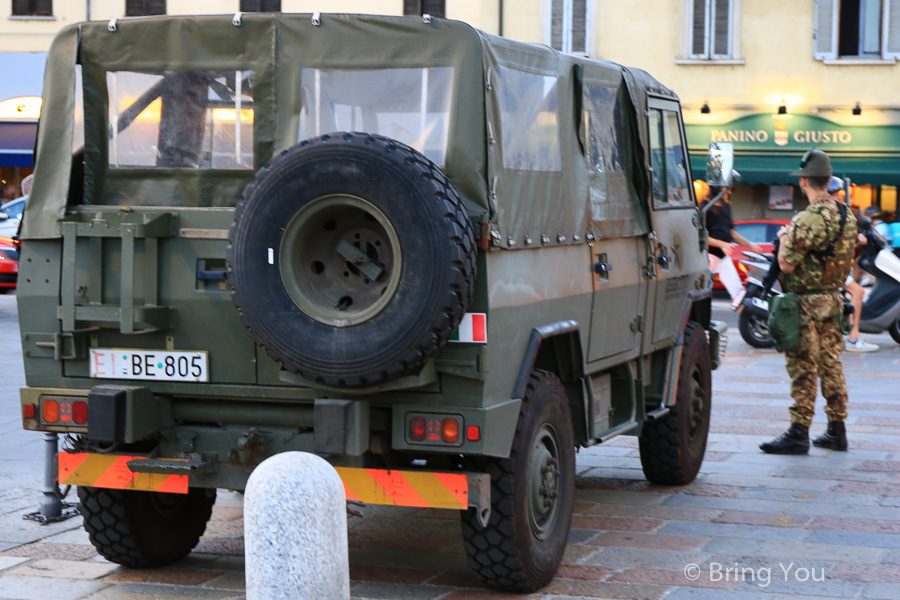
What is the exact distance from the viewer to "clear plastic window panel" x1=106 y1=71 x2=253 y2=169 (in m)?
5.62

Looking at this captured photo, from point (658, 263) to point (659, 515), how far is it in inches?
54.3

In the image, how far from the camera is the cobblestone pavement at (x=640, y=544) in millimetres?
5754

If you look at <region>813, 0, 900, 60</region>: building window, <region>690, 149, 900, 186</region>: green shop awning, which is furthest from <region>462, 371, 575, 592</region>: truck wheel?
<region>813, 0, 900, 60</region>: building window

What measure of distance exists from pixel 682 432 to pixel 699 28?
2114 cm

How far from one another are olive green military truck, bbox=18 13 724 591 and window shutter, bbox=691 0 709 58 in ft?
73.7

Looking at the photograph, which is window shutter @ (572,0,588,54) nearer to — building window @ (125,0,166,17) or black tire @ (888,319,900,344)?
building window @ (125,0,166,17)

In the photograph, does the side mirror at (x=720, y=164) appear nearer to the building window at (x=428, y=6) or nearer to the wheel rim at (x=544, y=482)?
the wheel rim at (x=544, y=482)

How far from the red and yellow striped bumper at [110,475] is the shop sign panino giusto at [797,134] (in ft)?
77.3

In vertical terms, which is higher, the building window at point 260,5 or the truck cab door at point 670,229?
the building window at point 260,5

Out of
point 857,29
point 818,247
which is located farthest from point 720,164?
point 857,29

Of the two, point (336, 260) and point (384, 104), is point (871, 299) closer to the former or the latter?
point (384, 104)

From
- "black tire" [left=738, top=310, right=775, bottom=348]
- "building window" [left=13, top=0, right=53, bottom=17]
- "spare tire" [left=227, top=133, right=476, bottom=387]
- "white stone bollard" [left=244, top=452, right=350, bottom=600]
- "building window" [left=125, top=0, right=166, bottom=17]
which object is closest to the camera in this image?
"white stone bollard" [left=244, top=452, right=350, bottom=600]

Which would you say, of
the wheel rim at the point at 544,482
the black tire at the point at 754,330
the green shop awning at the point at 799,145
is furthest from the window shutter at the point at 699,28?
the wheel rim at the point at 544,482

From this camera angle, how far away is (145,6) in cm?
2881
